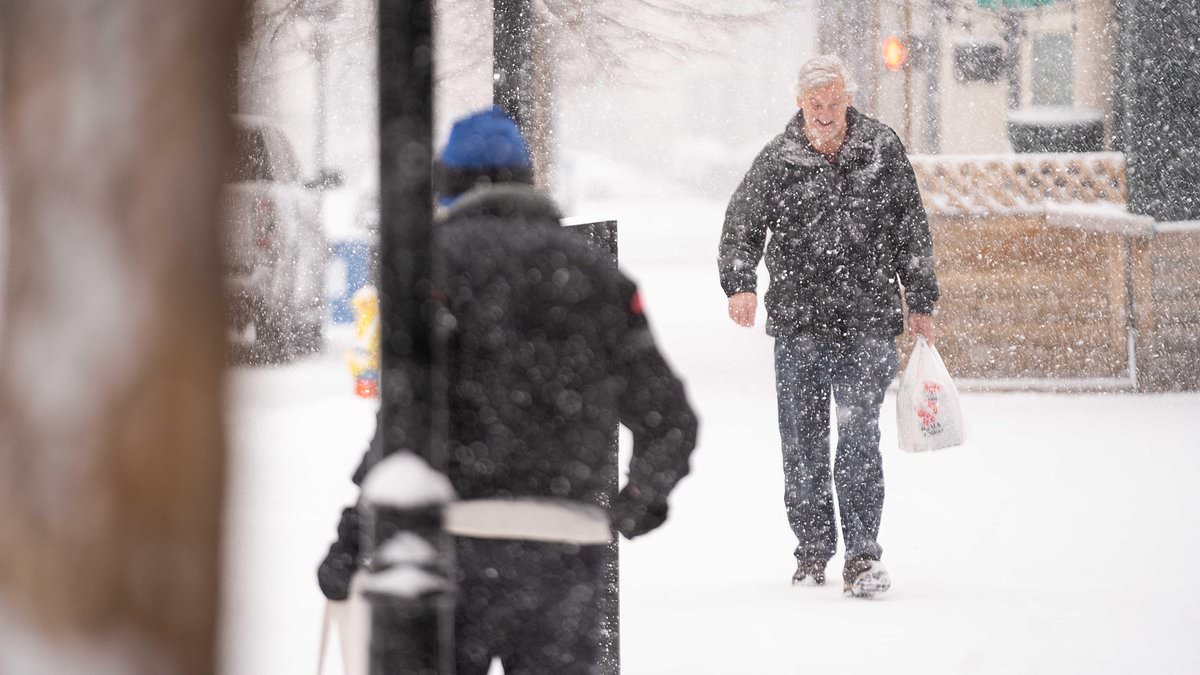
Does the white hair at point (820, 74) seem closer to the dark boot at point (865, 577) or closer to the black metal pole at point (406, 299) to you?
the dark boot at point (865, 577)

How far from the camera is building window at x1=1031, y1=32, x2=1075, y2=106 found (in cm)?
2400

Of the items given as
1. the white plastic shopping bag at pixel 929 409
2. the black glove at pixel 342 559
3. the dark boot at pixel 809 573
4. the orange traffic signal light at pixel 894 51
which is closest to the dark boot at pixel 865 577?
the dark boot at pixel 809 573

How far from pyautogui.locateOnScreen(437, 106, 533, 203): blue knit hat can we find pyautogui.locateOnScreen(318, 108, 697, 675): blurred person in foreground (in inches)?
0.7

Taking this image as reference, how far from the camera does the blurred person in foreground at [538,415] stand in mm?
2881

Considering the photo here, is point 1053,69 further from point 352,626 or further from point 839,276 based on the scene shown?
point 352,626

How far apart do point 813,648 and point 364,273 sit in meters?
12.0

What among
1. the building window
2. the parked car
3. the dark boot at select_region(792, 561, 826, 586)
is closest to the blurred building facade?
the building window

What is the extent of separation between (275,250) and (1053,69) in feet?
50.7

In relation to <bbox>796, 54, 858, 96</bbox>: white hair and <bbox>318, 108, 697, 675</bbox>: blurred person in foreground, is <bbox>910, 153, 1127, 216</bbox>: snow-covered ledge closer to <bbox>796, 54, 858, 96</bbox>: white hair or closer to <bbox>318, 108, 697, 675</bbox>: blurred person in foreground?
<bbox>796, 54, 858, 96</bbox>: white hair

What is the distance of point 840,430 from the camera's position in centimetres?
588

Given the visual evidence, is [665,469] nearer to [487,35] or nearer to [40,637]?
[40,637]

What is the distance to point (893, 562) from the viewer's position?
270 inches

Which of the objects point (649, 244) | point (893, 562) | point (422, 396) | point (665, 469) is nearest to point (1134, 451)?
point (893, 562)

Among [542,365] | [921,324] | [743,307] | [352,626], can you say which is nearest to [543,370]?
[542,365]
